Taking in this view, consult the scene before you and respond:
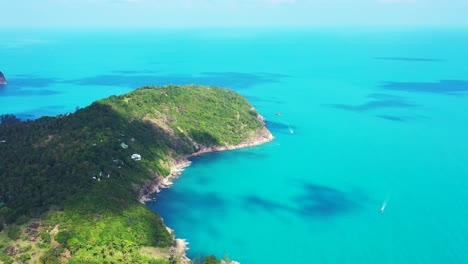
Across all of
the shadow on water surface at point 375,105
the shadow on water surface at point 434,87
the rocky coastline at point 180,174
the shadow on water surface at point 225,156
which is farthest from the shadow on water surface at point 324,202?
the shadow on water surface at point 434,87

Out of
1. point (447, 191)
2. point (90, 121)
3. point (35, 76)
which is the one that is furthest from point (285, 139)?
point (35, 76)

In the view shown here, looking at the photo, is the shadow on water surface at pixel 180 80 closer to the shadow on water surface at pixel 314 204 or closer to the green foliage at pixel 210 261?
the shadow on water surface at pixel 314 204

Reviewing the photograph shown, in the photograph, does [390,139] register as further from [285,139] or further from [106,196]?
[106,196]

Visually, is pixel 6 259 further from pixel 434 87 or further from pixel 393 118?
pixel 434 87

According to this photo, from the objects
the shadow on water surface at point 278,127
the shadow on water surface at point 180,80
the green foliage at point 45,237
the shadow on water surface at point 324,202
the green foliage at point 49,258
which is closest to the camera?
the green foliage at point 49,258

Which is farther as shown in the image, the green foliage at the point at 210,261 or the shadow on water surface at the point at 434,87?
the shadow on water surface at the point at 434,87

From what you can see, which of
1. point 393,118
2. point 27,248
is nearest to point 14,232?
point 27,248

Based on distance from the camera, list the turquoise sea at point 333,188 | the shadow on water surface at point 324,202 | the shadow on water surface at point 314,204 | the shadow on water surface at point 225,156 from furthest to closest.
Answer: the shadow on water surface at point 225,156 → the shadow on water surface at point 314,204 → the shadow on water surface at point 324,202 → the turquoise sea at point 333,188
